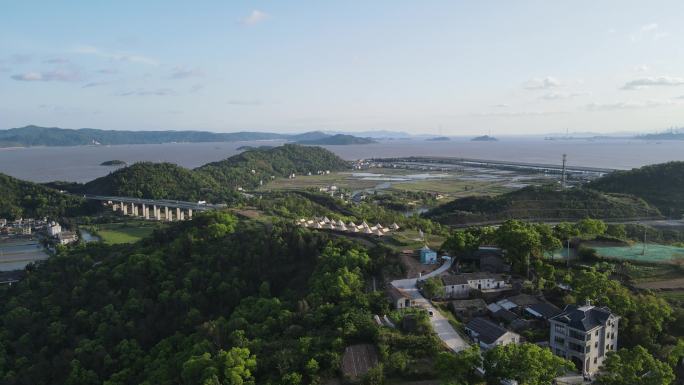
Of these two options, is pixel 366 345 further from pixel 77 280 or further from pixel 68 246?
pixel 68 246

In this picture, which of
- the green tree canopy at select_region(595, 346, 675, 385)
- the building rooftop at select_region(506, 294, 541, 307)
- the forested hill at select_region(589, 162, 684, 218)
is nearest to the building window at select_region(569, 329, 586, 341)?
the green tree canopy at select_region(595, 346, 675, 385)

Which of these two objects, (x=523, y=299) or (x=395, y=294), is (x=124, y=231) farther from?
(x=523, y=299)

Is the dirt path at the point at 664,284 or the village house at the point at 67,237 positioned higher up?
the dirt path at the point at 664,284

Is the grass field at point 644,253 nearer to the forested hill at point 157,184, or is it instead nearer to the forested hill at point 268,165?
the forested hill at point 157,184

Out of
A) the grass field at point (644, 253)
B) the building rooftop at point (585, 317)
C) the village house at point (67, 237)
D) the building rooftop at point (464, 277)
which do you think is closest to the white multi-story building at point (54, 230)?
the village house at point (67, 237)

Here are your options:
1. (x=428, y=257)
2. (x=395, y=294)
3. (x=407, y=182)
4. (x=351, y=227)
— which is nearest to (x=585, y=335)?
(x=395, y=294)

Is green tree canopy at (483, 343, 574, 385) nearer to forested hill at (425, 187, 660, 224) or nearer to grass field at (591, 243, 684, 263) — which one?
grass field at (591, 243, 684, 263)
